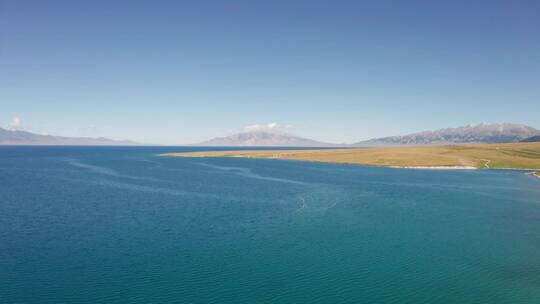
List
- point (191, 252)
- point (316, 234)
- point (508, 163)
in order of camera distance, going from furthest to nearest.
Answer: point (508, 163), point (316, 234), point (191, 252)

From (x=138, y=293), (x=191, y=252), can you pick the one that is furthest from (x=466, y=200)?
(x=138, y=293)

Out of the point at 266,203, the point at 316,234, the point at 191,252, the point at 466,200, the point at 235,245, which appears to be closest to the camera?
the point at 191,252

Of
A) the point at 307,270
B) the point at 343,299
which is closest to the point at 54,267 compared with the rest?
the point at 307,270

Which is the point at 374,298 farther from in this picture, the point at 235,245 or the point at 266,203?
the point at 266,203

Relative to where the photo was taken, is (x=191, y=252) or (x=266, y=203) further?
(x=266, y=203)

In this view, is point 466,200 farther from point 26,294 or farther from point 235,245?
point 26,294

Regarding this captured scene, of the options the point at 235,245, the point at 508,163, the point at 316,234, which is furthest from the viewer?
the point at 508,163
